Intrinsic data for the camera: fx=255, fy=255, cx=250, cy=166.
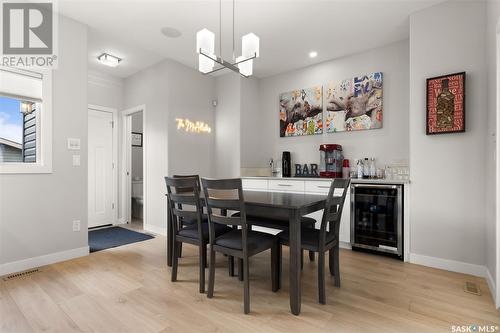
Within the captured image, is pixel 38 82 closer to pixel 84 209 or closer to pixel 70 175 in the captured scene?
pixel 70 175

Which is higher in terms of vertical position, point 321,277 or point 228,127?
point 228,127

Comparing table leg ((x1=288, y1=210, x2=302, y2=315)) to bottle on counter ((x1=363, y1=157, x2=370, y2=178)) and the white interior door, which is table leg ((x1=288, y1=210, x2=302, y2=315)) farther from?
the white interior door

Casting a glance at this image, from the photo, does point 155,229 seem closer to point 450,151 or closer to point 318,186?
point 318,186

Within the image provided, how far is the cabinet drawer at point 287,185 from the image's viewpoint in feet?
11.9

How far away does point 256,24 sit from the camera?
120 inches

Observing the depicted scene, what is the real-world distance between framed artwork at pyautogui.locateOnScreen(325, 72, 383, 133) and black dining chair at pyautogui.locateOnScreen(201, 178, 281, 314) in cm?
244

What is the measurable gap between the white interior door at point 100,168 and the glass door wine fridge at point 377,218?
4205 mm

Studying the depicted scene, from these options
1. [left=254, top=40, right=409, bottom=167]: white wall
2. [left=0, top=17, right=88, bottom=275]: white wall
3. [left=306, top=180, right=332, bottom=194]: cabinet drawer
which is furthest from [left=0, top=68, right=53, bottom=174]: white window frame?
[left=306, top=180, right=332, bottom=194]: cabinet drawer

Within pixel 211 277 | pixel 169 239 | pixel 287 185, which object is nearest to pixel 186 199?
pixel 211 277

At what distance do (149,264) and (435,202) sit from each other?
3154 millimetres

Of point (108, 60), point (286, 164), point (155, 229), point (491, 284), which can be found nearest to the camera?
point (491, 284)

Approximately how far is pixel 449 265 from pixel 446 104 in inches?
65.3

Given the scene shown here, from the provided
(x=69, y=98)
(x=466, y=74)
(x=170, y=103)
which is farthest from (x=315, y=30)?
(x=69, y=98)

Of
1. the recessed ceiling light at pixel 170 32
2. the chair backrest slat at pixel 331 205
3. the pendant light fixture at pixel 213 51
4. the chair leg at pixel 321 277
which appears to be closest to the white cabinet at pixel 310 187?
the chair backrest slat at pixel 331 205
